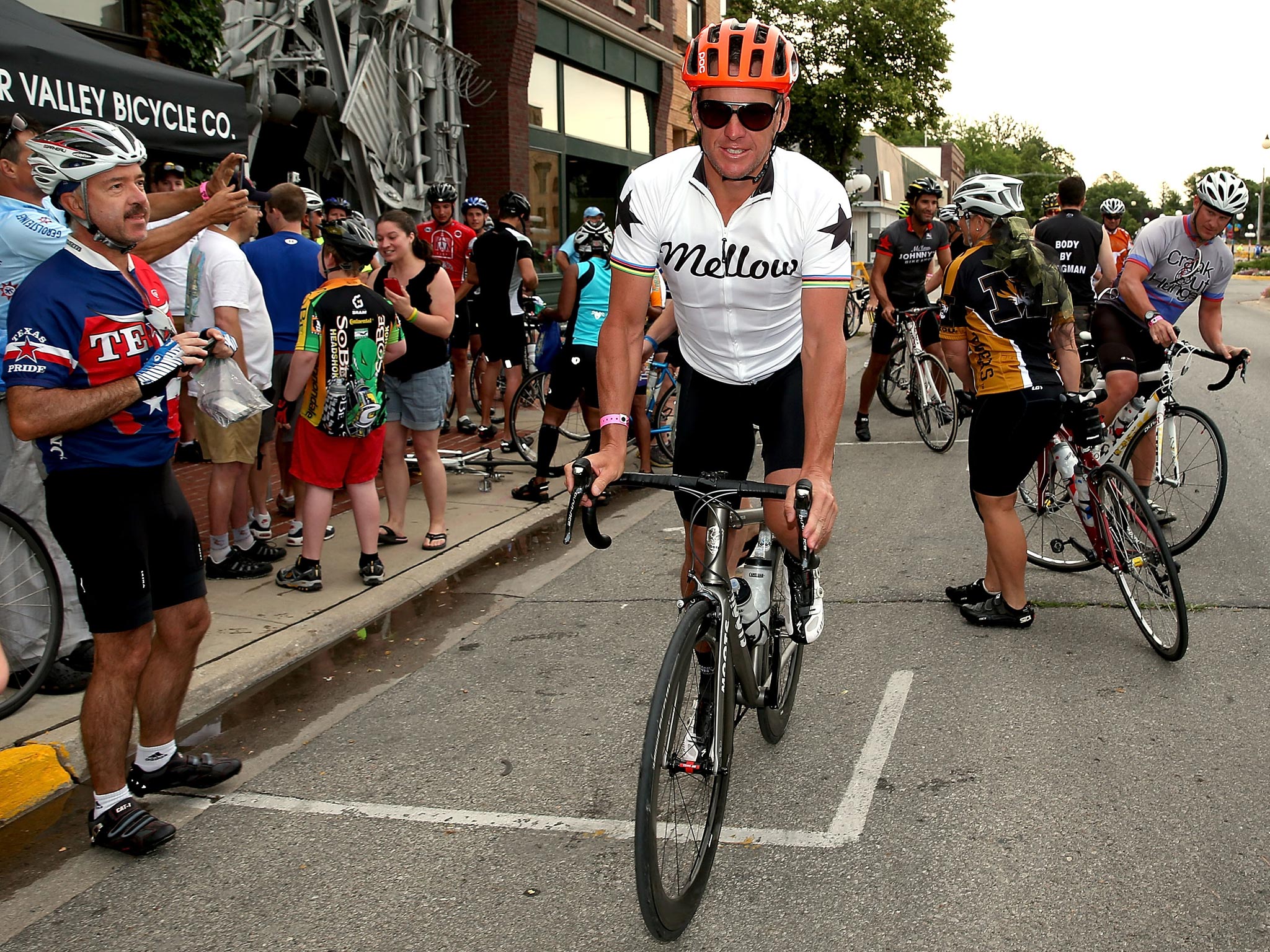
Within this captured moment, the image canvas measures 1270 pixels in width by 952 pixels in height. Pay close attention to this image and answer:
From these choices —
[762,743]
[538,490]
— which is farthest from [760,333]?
[538,490]

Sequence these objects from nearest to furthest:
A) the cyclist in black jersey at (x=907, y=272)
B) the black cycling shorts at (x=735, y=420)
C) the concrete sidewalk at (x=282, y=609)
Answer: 1. the black cycling shorts at (x=735, y=420)
2. the concrete sidewalk at (x=282, y=609)
3. the cyclist in black jersey at (x=907, y=272)

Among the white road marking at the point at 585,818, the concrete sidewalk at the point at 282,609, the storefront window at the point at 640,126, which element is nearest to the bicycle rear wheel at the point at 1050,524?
the white road marking at the point at 585,818

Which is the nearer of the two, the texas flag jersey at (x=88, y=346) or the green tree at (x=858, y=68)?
the texas flag jersey at (x=88, y=346)

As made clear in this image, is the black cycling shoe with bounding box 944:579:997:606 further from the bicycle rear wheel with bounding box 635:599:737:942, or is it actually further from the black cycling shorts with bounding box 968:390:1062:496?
the bicycle rear wheel with bounding box 635:599:737:942

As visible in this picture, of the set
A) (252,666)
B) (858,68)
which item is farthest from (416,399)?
(858,68)

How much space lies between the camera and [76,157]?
11.2 ft

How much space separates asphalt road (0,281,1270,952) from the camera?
3123mm

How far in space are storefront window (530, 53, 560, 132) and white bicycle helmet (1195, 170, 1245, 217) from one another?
42.5 ft

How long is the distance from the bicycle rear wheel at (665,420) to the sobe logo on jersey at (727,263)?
6.28m

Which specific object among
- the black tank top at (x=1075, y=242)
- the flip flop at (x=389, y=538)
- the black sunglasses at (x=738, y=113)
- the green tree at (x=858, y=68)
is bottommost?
the flip flop at (x=389, y=538)

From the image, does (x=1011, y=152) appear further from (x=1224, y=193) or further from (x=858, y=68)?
(x=1224, y=193)

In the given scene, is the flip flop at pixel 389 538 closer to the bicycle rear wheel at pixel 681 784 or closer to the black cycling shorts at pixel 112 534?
the black cycling shorts at pixel 112 534

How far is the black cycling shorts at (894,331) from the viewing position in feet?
34.9

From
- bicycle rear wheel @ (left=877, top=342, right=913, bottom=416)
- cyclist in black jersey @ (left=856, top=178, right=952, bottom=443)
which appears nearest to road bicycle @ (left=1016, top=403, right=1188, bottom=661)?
cyclist in black jersey @ (left=856, top=178, right=952, bottom=443)
